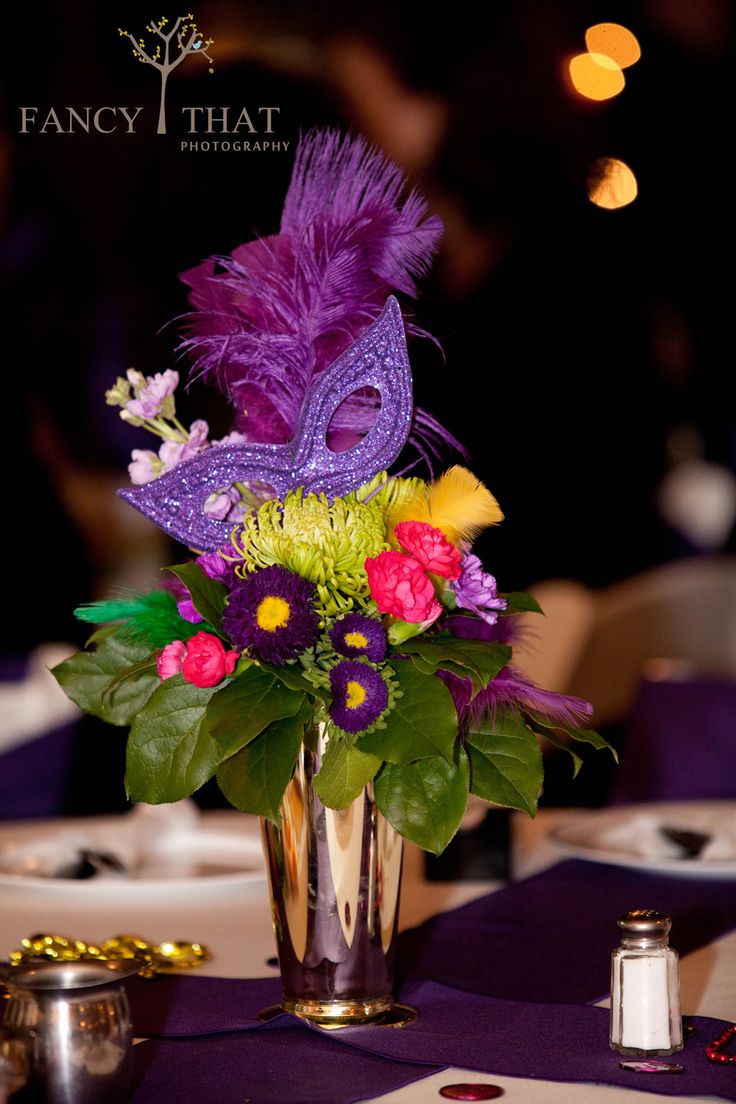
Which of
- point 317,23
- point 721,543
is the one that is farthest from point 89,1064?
point 721,543

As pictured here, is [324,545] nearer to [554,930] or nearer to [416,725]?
[416,725]

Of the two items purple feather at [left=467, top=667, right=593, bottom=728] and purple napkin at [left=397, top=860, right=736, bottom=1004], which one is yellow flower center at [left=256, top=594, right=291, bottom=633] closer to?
purple feather at [left=467, top=667, right=593, bottom=728]

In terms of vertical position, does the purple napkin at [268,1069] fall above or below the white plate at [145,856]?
below

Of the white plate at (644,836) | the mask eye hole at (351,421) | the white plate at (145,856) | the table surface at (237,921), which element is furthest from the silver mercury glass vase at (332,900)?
the white plate at (644,836)

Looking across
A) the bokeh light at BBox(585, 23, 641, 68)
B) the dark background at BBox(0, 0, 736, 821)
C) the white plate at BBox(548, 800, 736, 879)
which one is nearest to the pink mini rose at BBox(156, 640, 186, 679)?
the white plate at BBox(548, 800, 736, 879)

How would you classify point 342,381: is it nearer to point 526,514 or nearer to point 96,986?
point 96,986

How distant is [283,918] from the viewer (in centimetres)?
95

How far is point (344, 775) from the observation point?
90 centimetres

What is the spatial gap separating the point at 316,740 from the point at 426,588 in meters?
0.13

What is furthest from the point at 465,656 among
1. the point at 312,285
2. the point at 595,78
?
the point at 595,78

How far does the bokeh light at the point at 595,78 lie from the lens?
5656 mm

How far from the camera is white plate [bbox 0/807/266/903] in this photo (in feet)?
4.45

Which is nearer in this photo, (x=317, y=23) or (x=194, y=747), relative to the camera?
(x=194, y=747)

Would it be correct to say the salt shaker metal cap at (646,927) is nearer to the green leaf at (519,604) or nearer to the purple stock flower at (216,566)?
the green leaf at (519,604)
